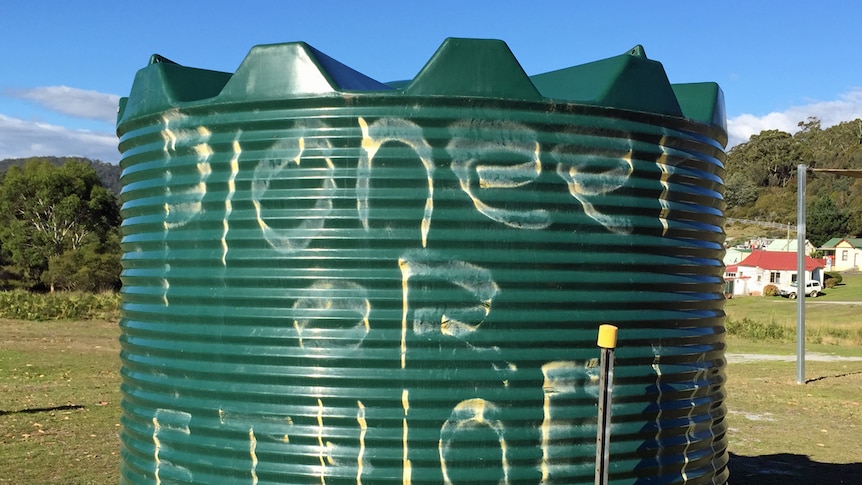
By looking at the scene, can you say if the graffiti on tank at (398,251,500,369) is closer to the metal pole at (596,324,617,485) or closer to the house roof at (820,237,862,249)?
the metal pole at (596,324,617,485)

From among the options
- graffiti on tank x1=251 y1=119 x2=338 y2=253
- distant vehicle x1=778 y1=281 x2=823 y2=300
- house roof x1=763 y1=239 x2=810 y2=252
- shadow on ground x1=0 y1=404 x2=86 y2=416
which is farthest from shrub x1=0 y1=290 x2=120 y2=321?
house roof x1=763 y1=239 x2=810 y2=252

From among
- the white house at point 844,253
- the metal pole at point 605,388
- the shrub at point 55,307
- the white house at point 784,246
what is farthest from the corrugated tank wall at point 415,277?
the white house at point 844,253

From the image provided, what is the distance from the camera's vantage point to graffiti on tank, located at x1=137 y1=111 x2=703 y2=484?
9.49 feet

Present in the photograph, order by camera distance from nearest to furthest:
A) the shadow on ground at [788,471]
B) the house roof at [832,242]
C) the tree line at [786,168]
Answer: the shadow on ground at [788,471]
the house roof at [832,242]
the tree line at [786,168]

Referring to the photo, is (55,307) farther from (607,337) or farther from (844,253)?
(844,253)

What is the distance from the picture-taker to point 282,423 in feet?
9.77

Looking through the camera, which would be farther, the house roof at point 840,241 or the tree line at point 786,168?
the tree line at point 786,168

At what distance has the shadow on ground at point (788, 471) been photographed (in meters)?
7.99

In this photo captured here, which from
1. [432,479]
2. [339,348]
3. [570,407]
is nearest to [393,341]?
[339,348]

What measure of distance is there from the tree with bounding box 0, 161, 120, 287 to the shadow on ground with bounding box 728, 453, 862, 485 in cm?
4304

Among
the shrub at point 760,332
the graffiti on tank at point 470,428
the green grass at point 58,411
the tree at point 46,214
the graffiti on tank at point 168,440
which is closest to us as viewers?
the graffiti on tank at point 470,428

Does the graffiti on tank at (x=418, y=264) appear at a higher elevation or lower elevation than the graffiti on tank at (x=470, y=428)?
higher

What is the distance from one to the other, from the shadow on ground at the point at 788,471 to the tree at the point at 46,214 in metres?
43.0

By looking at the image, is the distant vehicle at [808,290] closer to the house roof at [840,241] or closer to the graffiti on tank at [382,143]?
the house roof at [840,241]
